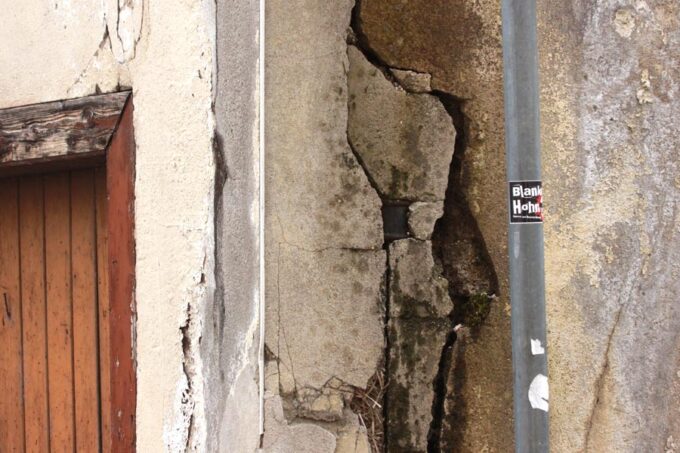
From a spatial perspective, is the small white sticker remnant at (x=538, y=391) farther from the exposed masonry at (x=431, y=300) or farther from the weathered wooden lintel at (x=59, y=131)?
the weathered wooden lintel at (x=59, y=131)

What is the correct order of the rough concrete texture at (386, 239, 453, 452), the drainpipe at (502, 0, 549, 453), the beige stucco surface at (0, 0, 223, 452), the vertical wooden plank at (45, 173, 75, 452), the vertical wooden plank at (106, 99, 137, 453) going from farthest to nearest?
the vertical wooden plank at (45, 173, 75, 452) < the rough concrete texture at (386, 239, 453, 452) < the vertical wooden plank at (106, 99, 137, 453) < the beige stucco surface at (0, 0, 223, 452) < the drainpipe at (502, 0, 549, 453)

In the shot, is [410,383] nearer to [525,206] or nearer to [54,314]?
[525,206]

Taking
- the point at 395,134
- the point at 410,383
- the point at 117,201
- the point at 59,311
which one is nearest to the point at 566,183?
the point at 395,134

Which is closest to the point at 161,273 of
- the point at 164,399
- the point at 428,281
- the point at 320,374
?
the point at 164,399

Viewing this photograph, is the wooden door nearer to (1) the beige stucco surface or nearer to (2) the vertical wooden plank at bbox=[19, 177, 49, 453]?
(2) the vertical wooden plank at bbox=[19, 177, 49, 453]

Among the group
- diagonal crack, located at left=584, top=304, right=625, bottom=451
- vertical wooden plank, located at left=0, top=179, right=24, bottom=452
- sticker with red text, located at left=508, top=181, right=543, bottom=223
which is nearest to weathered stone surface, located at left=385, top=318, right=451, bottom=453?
diagonal crack, located at left=584, top=304, right=625, bottom=451

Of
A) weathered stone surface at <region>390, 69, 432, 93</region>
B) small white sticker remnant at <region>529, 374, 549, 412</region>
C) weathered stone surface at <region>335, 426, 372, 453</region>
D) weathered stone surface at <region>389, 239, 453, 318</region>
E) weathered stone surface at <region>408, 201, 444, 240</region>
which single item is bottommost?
weathered stone surface at <region>335, 426, 372, 453</region>

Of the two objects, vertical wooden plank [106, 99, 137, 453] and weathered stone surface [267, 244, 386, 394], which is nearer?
vertical wooden plank [106, 99, 137, 453]

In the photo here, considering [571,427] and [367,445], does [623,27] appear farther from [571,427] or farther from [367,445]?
[367,445]
